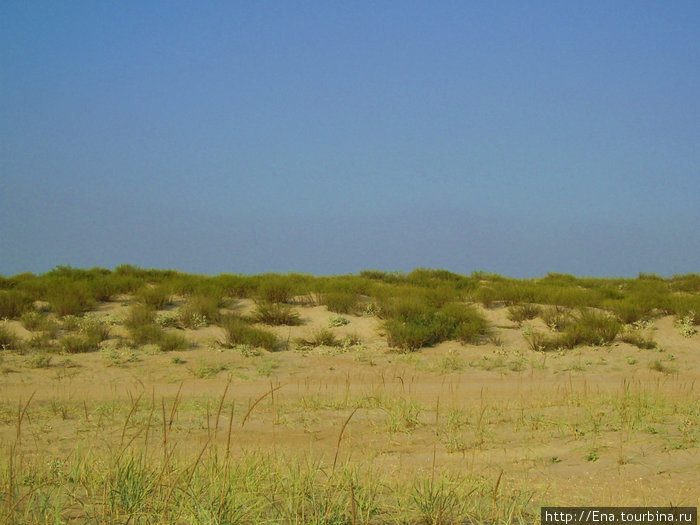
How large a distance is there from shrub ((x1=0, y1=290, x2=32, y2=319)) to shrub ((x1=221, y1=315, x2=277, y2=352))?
5959 mm

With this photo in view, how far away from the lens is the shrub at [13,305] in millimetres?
17956

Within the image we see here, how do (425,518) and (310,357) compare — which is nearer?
(425,518)

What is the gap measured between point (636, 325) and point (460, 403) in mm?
10477

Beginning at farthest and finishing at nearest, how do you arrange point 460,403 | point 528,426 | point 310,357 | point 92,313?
point 92,313, point 310,357, point 460,403, point 528,426

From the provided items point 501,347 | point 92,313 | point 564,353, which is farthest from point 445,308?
point 92,313

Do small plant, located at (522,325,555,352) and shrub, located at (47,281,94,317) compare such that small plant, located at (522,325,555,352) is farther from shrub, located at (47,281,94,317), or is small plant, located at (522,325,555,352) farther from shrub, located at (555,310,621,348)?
shrub, located at (47,281,94,317)

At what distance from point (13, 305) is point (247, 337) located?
6963 millimetres

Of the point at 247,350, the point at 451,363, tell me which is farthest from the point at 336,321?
the point at 451,363

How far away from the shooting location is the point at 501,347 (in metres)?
16.7

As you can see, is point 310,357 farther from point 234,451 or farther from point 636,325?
point 636,325

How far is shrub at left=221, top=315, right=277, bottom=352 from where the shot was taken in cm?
1606

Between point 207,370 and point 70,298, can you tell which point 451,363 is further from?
point 70,298

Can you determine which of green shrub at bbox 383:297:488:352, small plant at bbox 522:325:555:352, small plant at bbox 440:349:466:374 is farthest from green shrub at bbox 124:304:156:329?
small plant at bbox 522:325:555:352

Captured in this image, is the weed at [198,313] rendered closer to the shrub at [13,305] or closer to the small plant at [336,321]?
the small plant at [336,321]
